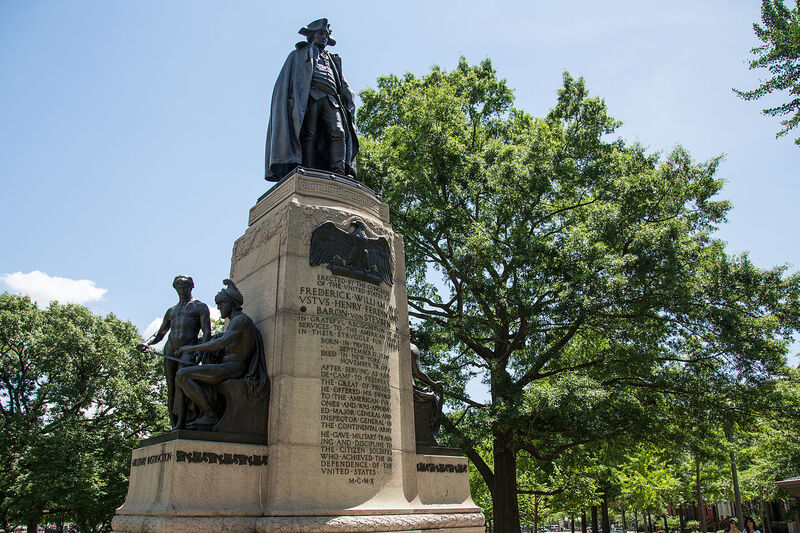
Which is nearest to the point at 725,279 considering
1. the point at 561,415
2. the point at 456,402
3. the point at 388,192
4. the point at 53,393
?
the point at 561,415

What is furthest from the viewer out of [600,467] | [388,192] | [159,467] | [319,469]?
[600,467]

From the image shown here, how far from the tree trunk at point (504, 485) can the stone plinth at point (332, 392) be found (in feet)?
32.9

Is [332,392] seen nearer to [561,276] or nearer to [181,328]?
[181,328]

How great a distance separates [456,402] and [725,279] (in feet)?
29.2

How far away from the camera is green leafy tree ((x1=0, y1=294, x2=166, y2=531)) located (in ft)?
89.8

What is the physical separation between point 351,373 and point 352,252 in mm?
1850

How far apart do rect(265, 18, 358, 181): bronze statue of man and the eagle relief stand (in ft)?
6.95

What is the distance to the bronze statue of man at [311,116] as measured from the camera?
11367 mm

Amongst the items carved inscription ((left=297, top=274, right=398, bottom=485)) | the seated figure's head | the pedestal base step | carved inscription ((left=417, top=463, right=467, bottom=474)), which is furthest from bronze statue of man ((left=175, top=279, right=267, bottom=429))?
carved inscription ((left=417, top=463, right=467, bottom=474))

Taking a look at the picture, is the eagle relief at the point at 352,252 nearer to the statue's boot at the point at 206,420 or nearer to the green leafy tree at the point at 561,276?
the statue's boot at the point at 206,420

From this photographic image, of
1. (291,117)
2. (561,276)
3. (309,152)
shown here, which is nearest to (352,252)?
(309,152)

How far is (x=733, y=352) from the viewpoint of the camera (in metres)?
18.3

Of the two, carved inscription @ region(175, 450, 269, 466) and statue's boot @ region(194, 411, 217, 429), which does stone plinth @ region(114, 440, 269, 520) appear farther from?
statue's boot @ region(194, 411, 217, 429)

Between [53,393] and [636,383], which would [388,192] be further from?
[53,393]
